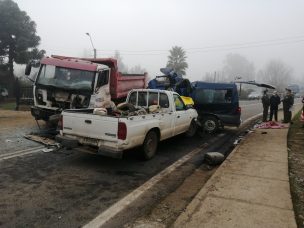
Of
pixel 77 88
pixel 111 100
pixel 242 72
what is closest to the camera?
pixel 77 88

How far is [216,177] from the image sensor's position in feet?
23.2

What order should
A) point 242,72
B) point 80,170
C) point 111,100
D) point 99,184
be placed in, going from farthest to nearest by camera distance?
point 242,72 < point 111,100 < point 80,170 < point 99,184

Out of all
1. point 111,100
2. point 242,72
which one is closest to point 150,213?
point 111,100

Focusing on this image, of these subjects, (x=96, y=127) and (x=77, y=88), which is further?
(x=77, y=88)

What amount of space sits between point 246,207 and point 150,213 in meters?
1.52

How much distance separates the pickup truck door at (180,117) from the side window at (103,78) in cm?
308

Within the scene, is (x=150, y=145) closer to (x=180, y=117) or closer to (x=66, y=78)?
(x=180, y=117)

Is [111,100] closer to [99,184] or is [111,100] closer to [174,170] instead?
[174,170]

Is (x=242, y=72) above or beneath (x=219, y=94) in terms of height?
above

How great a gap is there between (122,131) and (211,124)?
294 inches

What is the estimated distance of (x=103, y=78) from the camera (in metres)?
12.9

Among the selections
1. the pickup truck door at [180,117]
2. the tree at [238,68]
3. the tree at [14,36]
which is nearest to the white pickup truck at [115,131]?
the pickup truck door at [180,117]

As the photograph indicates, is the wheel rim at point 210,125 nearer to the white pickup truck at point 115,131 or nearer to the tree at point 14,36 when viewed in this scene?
the white pickup truck at point 115,131

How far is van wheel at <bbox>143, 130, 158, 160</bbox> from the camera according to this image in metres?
8.63
